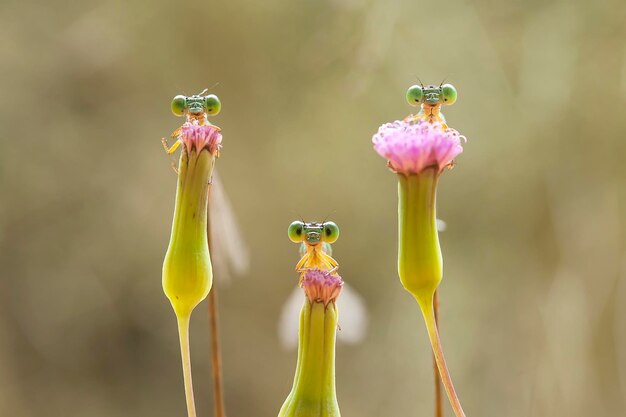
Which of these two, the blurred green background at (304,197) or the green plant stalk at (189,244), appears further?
the blurred green background at (304,197)

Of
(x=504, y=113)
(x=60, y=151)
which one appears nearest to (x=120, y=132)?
Result: (x=60, y=151)

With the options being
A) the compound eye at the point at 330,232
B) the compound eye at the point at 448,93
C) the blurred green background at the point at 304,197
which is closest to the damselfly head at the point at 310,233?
the compound eye at the point at 330,232

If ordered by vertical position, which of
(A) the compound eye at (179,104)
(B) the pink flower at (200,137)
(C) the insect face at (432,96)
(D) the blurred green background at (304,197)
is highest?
(D) the blurred green background at (304,197)

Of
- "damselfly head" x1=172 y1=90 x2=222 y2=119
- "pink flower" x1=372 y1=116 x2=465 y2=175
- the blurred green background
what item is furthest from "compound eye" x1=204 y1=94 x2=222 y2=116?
the blurred green background

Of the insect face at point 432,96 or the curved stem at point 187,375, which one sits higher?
the insect face at point 432,96

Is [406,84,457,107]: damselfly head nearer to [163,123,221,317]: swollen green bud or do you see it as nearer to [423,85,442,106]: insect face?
[423,85,442,106]: insect face

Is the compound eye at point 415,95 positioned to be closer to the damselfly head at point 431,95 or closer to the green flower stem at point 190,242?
the damselfly head at point 431,95

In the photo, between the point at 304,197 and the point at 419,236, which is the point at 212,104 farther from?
the point at 304,197
